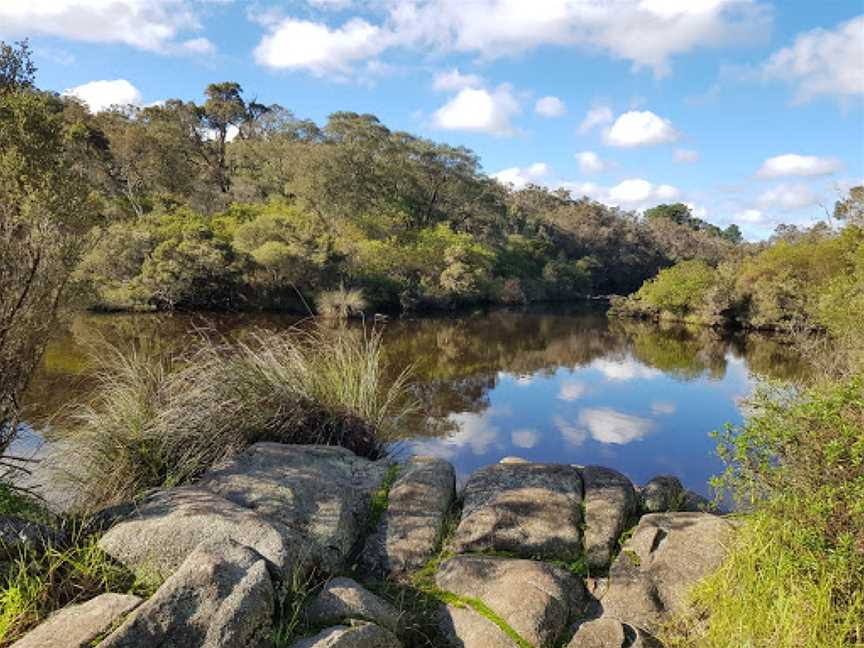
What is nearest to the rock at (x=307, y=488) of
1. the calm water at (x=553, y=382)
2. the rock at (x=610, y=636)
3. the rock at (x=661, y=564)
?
the rock at (x=610, y=636)

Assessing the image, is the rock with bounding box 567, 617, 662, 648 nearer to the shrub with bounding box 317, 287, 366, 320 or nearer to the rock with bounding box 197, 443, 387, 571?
the rock with bounding box 197, 443, 387, 571

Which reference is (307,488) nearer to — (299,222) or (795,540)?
(795,540)

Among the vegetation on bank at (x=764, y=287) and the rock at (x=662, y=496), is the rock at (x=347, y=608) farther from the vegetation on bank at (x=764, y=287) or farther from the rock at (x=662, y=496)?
the vegetation on bank at (x=764, y=287)

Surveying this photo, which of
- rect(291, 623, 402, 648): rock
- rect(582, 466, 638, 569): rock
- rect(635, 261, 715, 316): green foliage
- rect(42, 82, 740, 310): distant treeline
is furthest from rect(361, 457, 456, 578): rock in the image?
rect(635, 261, 715, 316): green foliage

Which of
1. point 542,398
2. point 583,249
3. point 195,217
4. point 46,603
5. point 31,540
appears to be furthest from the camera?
point 583,249

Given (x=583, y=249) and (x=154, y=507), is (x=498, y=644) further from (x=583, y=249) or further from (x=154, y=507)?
(x=583, y=249)

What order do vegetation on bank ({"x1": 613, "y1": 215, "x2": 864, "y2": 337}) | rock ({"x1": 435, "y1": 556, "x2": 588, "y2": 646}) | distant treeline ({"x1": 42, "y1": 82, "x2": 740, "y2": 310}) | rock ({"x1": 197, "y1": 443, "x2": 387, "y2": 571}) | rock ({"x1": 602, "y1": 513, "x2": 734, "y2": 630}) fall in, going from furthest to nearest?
vegetation on bank ({"x1": 613, "y1": 215, "x2": 864, "y2": 337})
distant treeline ({"x1": 42, "y1": 82, "x2": 740, "y2": 310})
rock ({"x1": 197, "y1": 443, "x2": 387, "y2": 571})
rock ({"x1": 602, "y1": 513, "x2": 734, "y2": 630})
rock ({"x1": 435, "y1": 556, "x2": 588, "y2": 646})

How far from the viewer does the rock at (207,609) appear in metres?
2.10

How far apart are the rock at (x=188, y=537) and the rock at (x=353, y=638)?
0.43m

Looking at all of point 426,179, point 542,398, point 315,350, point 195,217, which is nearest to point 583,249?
point 426,179

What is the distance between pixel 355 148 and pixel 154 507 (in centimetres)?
3513

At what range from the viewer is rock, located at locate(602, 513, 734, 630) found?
2.88m

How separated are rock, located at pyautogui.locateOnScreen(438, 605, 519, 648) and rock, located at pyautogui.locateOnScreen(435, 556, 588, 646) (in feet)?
0.25

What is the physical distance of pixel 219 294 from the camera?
84.0ft
